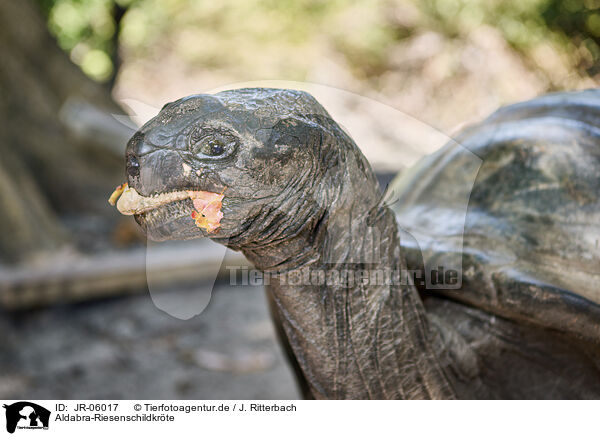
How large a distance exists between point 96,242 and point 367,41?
212 inches

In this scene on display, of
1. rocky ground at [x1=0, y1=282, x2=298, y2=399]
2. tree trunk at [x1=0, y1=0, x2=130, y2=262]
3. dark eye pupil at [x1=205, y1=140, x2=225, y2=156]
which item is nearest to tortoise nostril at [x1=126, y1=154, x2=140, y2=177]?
dark eye pupil at [x1=205, y1=140, x2=225, y2=156]

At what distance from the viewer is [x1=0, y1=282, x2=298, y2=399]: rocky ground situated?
2.54 metres

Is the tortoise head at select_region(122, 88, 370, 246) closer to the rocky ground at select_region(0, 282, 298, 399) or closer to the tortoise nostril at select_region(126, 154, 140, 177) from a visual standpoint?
the tortoise nostril at select_region(126, 154, 140, 177)

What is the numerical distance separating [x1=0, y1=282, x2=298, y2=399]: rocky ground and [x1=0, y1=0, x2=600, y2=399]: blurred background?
10 millimetres

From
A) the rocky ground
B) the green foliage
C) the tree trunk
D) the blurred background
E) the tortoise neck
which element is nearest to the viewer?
the tortoise neck

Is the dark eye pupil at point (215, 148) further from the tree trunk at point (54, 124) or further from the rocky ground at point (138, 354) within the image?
the tree trunk at point (54, 124)

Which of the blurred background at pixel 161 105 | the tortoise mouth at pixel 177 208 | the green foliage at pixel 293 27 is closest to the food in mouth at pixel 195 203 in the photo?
the tortoise mouth at pixel 177 208

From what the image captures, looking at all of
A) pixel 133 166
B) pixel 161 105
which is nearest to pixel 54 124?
pixel 161 105

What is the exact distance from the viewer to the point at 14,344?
2836 millimetres

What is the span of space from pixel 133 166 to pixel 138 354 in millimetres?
2238

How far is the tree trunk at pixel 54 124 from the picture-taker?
395 cm
